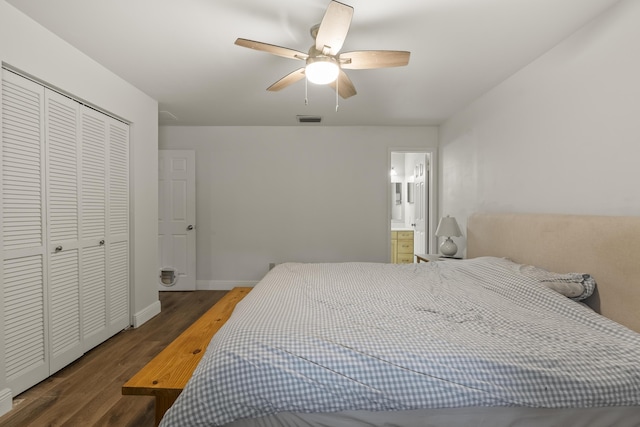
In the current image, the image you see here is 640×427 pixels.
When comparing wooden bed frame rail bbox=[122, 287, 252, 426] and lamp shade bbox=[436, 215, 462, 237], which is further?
lamp shade bbox=[436, 215, 462, 237]

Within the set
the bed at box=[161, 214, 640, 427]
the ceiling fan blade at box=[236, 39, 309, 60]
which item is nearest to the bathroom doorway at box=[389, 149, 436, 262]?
the ceiling fan blade at box=[236, 39, 309, 60]

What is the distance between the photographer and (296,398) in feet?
3.30

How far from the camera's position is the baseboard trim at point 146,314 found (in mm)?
3102

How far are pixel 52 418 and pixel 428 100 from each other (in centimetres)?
391

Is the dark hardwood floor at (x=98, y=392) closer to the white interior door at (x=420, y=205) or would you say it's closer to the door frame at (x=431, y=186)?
the door frame at (x=431, y=186)

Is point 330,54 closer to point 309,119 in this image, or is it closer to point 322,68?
point 322,68

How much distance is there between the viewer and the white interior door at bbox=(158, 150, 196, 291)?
172 inches

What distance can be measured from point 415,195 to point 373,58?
4036 millimetres

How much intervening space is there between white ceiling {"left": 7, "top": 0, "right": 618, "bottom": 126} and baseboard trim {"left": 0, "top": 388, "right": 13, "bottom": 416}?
221 cm

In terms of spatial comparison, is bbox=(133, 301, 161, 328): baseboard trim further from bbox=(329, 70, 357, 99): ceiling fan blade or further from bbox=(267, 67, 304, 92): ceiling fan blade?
bbox=(329, 70, 357, 99): ceiling fan blade

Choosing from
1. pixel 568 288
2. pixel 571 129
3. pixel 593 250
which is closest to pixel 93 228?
pixel 568 288

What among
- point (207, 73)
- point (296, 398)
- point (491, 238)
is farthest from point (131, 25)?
point (491, 238)

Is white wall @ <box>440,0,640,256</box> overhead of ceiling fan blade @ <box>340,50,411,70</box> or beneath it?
beneath

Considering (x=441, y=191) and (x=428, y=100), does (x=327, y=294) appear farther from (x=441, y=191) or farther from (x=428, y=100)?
(x=441, y=191)
